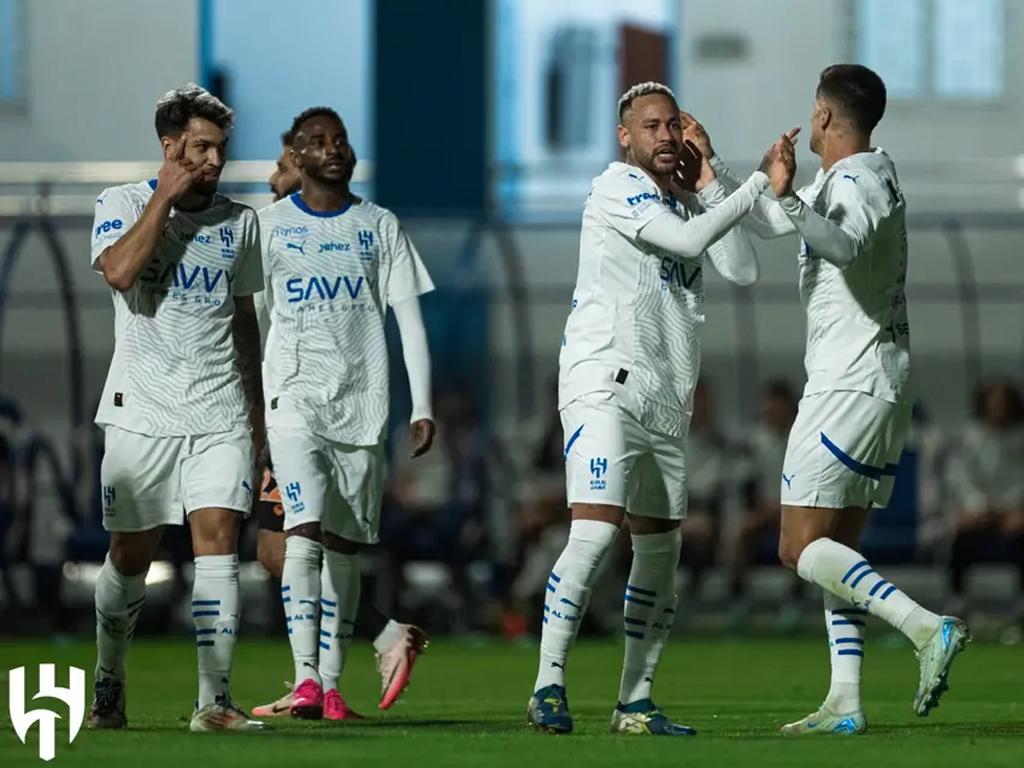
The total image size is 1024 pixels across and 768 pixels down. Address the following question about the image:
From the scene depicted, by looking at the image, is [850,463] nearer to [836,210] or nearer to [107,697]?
[836,210]

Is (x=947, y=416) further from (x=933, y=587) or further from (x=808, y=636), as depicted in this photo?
(x=808, y=636)

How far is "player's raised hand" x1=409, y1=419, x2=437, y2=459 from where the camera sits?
8.26 m

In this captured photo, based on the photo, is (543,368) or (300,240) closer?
(300,240)

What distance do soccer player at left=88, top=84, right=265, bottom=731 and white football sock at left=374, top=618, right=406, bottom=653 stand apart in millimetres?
1741

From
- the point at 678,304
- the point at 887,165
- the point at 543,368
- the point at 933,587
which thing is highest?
the point at 887,165

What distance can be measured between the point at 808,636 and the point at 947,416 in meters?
6.54

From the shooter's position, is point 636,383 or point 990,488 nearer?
point 636,383

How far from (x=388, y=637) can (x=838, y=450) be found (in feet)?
8.25

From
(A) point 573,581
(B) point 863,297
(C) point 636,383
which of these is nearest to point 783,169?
(B) point 863,297

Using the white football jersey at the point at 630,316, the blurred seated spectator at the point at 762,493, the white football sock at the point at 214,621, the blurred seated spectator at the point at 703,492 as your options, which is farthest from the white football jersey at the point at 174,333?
the blurred seated spectator at the point at 762,493

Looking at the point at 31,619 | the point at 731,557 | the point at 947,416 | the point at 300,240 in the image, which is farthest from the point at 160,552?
the point at 947,416

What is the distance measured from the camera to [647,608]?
7.53 meters

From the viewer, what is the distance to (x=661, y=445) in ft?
24.4

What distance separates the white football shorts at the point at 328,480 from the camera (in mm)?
8336
